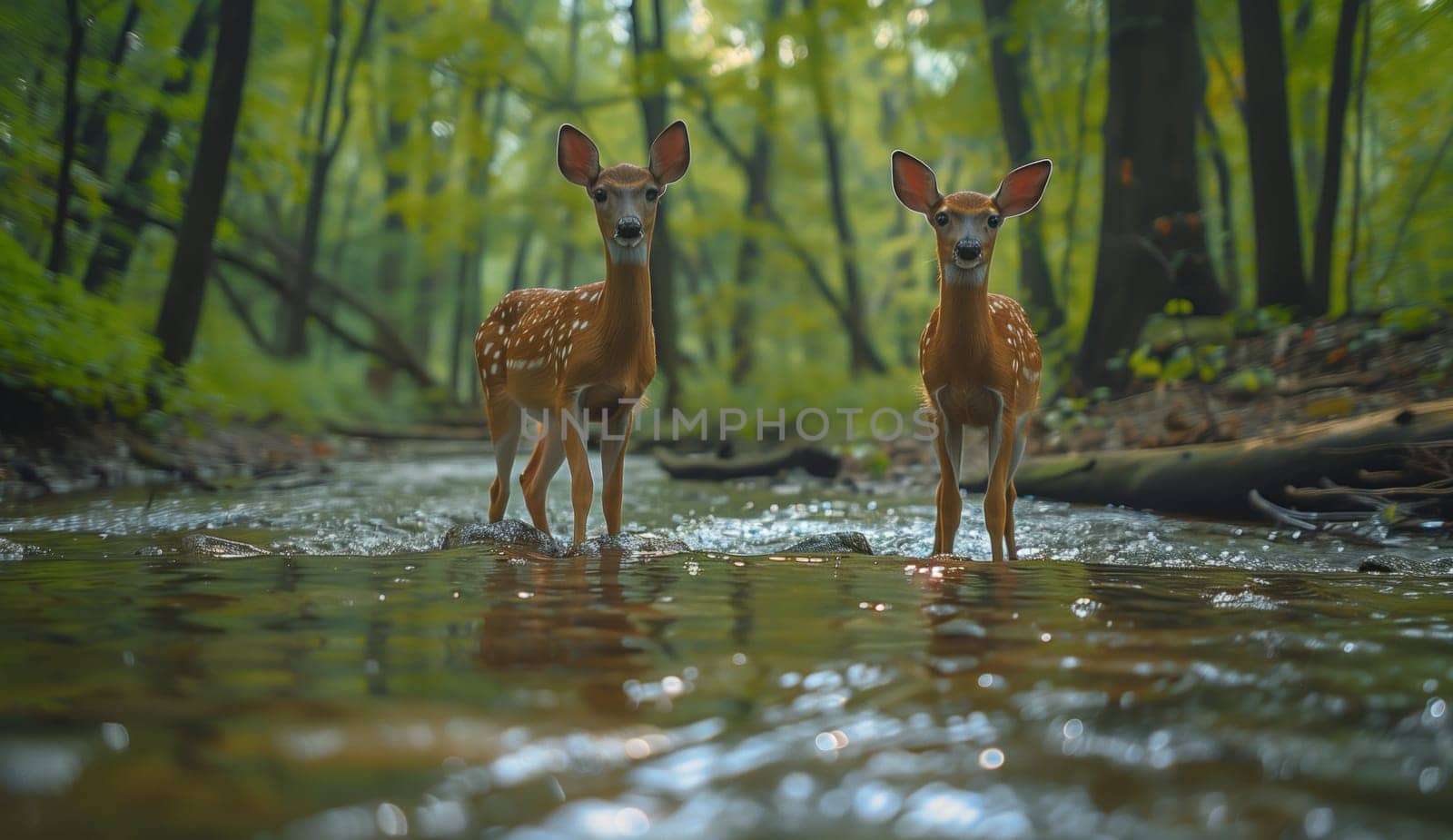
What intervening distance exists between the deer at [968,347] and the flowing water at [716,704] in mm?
1533

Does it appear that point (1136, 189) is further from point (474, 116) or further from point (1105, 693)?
point (474, 116)

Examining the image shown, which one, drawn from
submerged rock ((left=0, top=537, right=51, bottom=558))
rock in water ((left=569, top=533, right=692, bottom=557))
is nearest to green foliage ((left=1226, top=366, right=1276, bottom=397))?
rock in water ((left=569, top=533, right=692, bottom=557))

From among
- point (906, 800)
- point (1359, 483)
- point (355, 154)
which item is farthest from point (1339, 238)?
point (355, 154)

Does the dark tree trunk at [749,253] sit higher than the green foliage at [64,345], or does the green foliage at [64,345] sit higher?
the dark tree trunk at [749,253]

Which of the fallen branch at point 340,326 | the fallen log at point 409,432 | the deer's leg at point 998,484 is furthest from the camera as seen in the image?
the fallen log at point 409,432

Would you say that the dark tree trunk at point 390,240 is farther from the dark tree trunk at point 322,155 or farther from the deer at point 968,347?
the deer at point 968,347

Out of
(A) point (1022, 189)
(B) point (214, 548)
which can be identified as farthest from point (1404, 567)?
(B) point (214, 548)

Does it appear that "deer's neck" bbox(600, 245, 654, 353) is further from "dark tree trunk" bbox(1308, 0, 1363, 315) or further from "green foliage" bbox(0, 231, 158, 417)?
"dark tree trunk" bbox(1308, 0, 1363, 315)

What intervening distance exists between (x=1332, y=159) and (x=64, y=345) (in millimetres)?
10107

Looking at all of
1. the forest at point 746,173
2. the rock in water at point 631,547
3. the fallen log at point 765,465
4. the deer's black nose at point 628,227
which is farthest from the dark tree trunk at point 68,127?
the rock in water at point 631,547

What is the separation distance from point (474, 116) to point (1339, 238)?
13.8m

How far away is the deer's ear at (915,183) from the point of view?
473 centimetres

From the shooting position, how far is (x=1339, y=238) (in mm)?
13734

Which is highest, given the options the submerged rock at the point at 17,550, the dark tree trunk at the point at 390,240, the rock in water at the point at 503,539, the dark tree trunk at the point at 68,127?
the dark tree trunk at the point at 390,240
